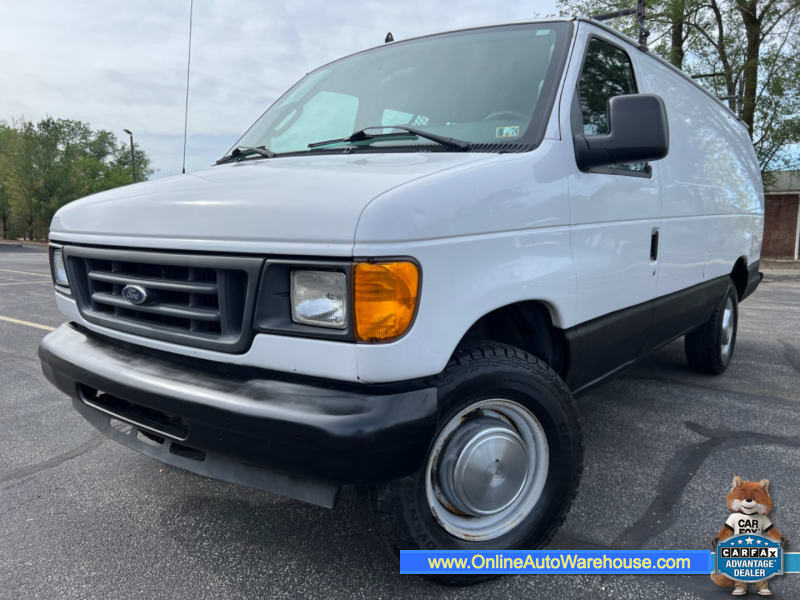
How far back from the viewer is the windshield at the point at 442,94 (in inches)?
89.9

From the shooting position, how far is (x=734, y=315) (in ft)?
15.8

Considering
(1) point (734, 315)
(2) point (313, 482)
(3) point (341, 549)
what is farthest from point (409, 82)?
(1) point (734, 315)

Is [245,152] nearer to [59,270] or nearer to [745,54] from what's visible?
[59,270]

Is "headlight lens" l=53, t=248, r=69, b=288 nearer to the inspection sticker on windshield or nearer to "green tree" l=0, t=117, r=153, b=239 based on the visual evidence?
the inspection sticker on windshield

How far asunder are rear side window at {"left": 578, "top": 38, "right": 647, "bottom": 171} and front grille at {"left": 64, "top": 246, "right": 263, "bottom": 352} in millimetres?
1638

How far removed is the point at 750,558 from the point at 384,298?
1.58m

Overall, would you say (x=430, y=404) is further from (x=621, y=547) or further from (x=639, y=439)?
(x=639, y=439)

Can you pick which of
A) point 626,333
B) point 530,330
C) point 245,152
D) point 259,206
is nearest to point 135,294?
point 259,206

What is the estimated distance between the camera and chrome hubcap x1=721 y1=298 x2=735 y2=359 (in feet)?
15.0

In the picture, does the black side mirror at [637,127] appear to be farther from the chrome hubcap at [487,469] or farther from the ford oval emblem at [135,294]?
the ford oval emblem at [135,294]

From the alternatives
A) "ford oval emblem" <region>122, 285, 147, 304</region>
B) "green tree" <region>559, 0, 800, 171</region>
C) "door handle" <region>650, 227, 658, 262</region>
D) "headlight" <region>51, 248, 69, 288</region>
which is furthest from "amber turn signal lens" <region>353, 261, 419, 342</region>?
"green tree" <region>559, 0, 800, 171</region>

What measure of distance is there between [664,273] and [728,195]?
1493 mm

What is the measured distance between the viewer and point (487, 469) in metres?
1.93

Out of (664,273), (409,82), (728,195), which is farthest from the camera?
(728,195)
